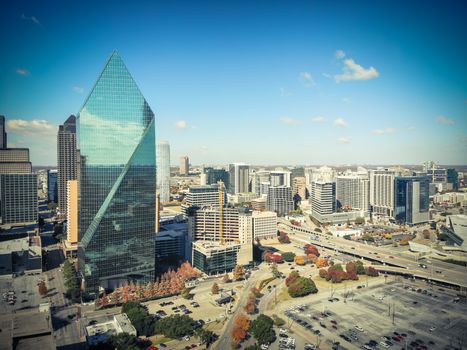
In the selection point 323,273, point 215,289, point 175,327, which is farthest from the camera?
point 323,273

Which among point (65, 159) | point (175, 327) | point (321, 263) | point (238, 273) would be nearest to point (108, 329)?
point (175, 327)

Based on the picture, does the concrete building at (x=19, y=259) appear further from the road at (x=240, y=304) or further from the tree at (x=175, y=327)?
the road at (x=240, y=304)

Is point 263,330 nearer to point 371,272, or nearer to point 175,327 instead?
point 175,327

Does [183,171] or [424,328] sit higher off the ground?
[183,171]

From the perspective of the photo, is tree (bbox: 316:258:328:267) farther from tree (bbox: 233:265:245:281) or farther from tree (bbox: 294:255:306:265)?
tree (bbox: 233:265:245:281)

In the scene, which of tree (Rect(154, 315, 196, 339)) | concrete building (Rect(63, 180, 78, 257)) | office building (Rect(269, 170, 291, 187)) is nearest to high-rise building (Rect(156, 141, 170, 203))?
office building (Rect(269, 170, 291, 187))

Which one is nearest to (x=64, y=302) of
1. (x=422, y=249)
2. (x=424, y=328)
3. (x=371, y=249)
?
(x=424, y=328)

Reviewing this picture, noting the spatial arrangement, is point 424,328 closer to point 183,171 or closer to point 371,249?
point 371,249
